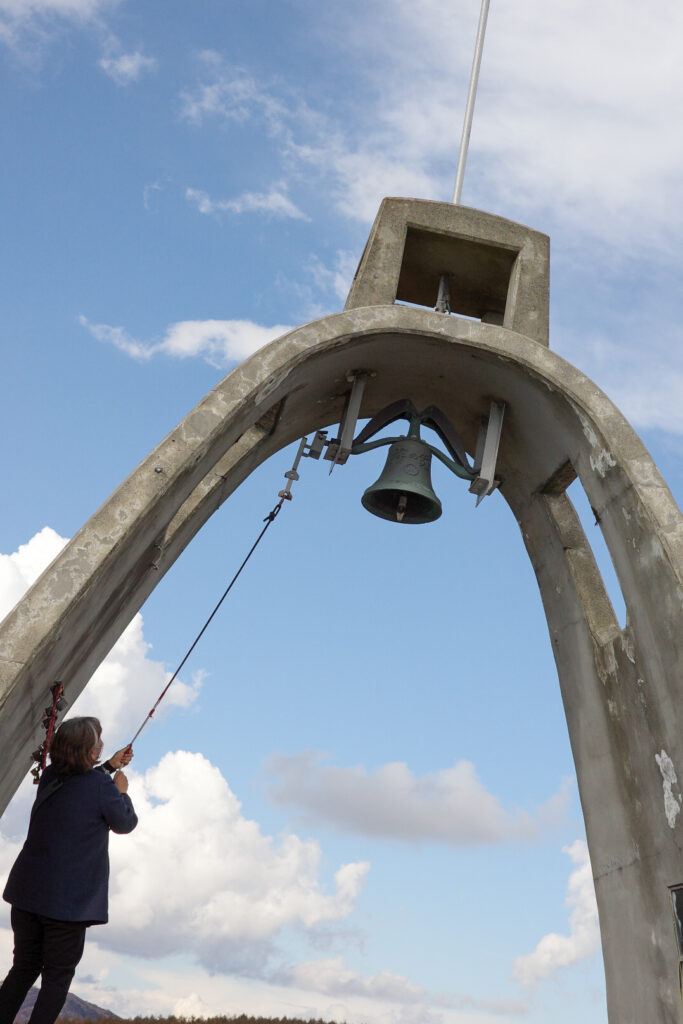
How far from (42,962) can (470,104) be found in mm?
7649

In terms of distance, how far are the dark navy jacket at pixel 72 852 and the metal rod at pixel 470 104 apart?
5.69m

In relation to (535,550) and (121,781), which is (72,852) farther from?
(535,550)

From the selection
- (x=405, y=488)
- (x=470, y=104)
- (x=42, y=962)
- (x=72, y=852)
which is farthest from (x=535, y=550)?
(x=42, y=962)

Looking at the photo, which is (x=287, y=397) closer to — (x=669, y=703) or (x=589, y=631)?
(x=589, y=631)

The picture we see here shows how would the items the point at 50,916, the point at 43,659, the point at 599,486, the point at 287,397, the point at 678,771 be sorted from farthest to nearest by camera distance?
the point at 287,397 → the point at 599,486 → the point at 678,771 → the point at 43,659 → the point at 50,916

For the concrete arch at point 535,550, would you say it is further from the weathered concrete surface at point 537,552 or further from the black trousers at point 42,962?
the black trousers at point 42,962

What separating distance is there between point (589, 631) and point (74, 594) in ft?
13.2

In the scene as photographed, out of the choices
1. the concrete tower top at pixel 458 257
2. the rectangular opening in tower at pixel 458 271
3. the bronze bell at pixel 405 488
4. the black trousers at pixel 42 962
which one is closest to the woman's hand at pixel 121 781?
the black trousers at pixel 42 962

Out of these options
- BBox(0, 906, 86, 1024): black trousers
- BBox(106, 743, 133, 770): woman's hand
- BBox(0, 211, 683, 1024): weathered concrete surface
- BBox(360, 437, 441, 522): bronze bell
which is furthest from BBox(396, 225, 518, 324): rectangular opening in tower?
BBox(0, 906, 86, 1024): black trousers

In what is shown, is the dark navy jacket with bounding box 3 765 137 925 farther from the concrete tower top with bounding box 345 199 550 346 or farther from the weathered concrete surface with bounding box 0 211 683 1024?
the concrete tower top with bounding box 345 199 550 346

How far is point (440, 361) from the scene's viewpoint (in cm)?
802

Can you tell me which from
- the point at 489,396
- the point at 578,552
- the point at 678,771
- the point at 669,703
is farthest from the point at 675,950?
the point at 489,396

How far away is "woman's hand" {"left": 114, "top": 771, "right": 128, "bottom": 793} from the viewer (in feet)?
17.1

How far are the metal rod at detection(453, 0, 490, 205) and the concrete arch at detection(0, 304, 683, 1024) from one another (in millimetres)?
1732
